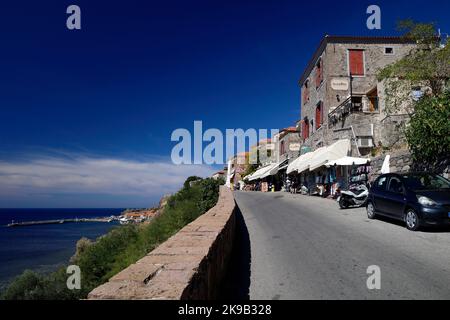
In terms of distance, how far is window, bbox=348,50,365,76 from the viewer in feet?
85.6

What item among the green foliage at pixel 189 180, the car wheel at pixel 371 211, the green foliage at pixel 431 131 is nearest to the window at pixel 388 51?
the green foliage at pixel 431 131

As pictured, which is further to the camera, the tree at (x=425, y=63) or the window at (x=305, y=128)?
the window at (x=305, y=128)

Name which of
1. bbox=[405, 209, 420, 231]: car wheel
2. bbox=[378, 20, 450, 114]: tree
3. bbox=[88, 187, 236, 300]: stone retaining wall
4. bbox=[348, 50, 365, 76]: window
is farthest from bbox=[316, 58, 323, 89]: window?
bbox=[88, 187, 236, 300]: stone retaining wall

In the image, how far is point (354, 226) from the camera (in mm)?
9977

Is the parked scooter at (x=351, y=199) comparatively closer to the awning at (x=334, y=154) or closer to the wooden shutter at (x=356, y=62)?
the awning at (x=334, y=154)

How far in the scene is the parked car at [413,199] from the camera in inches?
342

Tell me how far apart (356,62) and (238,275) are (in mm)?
24866

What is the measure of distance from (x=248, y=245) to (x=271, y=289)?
3.08 meters

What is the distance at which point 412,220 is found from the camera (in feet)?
30.2

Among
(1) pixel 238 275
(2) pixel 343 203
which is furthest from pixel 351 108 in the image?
(1) pixel 238 275

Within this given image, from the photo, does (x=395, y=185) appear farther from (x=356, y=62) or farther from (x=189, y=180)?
(x=356, y=62)

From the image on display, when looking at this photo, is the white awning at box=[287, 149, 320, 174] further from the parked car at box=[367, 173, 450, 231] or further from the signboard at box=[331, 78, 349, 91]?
the parked car at box=[367, 173, 450, 231]

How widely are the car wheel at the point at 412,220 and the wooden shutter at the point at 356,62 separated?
19047 mm
